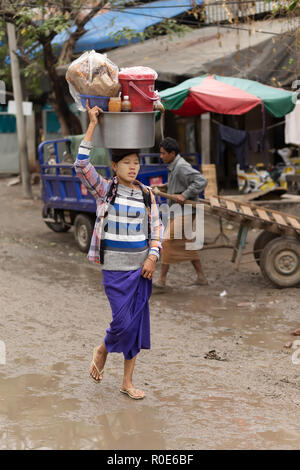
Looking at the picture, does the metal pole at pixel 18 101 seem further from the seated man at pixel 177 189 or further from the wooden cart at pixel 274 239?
the wooden cart at pixel 274 239

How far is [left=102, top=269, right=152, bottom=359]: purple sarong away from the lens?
424 centimetres

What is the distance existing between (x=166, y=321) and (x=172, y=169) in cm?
211

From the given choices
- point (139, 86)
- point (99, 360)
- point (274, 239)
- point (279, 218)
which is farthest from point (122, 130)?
point (274, 239)

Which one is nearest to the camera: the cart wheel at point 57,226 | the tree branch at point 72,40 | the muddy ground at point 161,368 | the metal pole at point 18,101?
the muddy ground at point 161,368

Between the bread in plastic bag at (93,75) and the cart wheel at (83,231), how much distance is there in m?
6.20

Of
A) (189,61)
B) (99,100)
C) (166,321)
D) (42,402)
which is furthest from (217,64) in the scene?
(42,402)

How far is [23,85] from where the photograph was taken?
1953 cm

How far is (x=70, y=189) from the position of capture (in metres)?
10.5

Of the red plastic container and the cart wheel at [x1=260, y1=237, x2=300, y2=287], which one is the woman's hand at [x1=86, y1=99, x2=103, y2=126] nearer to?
the red plastic container

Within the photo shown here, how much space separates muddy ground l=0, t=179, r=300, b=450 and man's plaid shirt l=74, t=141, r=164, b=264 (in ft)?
3.37

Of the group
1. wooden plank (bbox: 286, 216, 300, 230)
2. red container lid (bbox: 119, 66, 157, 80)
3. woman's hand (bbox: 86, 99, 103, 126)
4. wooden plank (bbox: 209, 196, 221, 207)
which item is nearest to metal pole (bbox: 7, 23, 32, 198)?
wooden plank (bbox: 209, 196, 221, 207)

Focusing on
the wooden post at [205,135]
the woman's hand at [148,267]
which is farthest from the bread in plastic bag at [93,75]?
the wooden post at [205,135]

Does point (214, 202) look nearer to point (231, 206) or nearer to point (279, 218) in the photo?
point (231, 206)

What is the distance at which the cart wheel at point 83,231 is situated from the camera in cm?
1033
